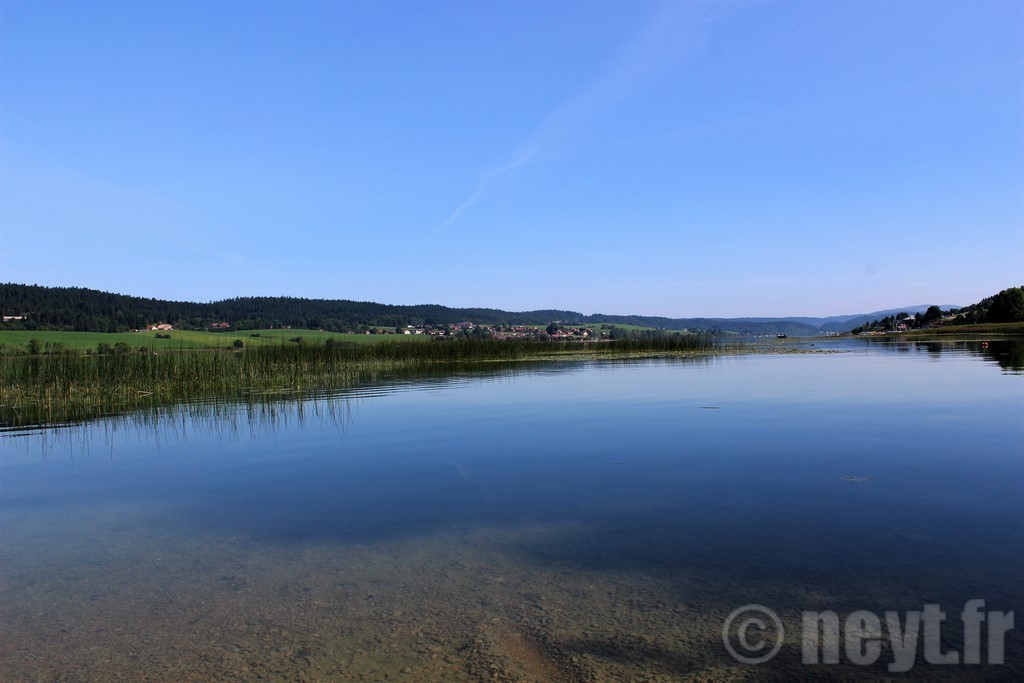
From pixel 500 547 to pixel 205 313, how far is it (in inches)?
4350

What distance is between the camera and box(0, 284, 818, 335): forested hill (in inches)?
3187

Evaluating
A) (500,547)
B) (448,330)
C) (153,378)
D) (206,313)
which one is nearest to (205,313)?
(206,313)

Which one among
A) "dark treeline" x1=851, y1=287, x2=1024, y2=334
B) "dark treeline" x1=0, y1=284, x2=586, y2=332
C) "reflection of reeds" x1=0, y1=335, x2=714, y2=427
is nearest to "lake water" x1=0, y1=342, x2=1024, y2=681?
"reflection of reeds" x1=0, y1=335, x2=714, y2=427

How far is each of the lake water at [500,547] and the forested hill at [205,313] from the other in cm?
8374

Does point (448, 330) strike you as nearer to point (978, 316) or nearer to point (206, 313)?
point (206, 313)

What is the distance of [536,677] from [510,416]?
34.3 ft

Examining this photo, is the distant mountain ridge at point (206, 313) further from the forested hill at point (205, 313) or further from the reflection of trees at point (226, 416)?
the reflection of trees at point (226, 416)

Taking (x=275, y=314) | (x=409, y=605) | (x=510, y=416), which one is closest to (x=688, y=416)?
(x=510, y=416)

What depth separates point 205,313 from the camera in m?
104

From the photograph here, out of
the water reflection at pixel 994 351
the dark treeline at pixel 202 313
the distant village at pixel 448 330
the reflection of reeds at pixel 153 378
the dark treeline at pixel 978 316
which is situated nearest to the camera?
the reflection of reeds at pixel 153 378

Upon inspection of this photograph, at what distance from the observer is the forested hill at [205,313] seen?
266 ft

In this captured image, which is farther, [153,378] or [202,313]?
[202,313]

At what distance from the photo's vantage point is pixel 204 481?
8633 millimetres

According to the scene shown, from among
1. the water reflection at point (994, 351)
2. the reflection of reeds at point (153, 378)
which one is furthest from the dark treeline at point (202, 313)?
the water reflection at point (994, 351)
